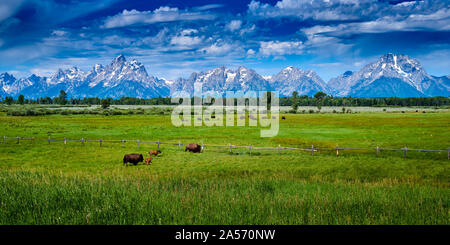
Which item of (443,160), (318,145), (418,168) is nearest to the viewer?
(418,168)

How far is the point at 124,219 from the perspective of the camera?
258 inches

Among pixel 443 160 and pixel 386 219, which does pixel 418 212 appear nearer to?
pixel 386 219

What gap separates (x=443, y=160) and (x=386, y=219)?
96.5 ft

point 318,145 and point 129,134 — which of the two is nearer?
point 318,145

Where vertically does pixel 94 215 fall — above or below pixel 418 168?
above

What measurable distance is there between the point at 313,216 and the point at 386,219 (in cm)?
174
